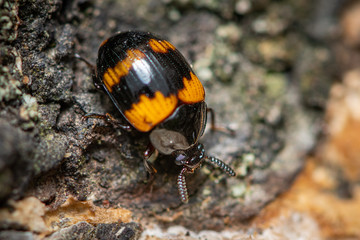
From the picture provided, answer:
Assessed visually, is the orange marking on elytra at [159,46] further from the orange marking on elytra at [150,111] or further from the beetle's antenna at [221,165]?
the beetle's antenna at [221,165]

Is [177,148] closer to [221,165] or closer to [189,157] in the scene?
[189,157]

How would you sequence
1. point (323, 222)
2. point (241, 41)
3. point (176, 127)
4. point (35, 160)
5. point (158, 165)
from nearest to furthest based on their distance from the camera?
point (35, 160) → point (176, 127) → point (158, 165) → point (323, 222) → point (241, 41)

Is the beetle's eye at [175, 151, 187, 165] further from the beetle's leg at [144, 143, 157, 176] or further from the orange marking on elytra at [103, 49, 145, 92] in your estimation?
the orange marking on elytra at [103, 49, 145, 92]

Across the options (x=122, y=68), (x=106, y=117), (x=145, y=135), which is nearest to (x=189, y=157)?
(x=145, y=135)

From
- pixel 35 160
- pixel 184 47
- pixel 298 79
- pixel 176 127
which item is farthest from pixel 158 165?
pixel 298 79

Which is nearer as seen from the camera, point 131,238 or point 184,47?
point 131,238

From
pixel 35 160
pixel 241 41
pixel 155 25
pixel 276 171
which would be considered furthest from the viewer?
pixel 241 41

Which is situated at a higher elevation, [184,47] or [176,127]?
[184,47]

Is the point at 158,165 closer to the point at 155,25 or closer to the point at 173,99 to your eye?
the point at 173,99

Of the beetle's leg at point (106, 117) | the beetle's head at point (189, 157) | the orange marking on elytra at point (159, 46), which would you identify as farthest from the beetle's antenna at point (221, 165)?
the orange marking on elytra at point (159, 46)
